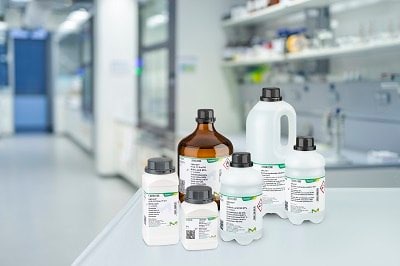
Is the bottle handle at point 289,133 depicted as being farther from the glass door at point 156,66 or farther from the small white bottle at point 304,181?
the glass door at point 156,66

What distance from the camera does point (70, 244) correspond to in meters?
4.05

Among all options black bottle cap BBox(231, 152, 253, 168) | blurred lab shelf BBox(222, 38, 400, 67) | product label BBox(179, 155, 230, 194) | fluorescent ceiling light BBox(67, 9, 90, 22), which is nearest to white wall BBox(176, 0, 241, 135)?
blurred lab shelf BBox(222, 38, 400, 67)

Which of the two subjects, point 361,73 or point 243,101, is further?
point 243,101

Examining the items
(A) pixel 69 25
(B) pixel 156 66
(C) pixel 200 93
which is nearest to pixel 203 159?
(C) pixel 200 93

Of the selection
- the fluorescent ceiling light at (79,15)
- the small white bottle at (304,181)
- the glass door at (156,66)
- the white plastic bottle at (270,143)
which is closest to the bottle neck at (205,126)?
the white plastic bottle at (270,143)

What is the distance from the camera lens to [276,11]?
156 inches

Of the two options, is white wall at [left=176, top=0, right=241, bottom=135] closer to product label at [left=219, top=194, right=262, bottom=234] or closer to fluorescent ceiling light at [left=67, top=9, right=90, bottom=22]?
product label at [left=219, top=194, right=262, bottom=234]

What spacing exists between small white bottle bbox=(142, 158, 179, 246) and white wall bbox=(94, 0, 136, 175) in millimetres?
5938

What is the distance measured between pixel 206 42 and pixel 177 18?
35 centimetres

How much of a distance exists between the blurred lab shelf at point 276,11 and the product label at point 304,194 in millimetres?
2378

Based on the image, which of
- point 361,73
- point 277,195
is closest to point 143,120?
point 361,73

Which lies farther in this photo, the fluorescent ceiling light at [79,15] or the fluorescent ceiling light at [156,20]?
the fluorescent ceiling light at [79,15]

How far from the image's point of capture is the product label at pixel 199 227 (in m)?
1.20

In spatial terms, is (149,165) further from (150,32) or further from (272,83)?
(150,32)
